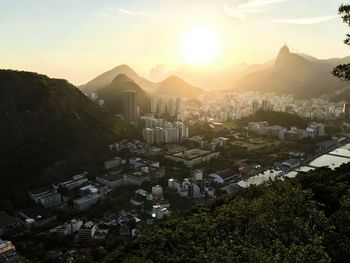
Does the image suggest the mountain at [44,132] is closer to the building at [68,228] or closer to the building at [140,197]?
the building at [68,228]

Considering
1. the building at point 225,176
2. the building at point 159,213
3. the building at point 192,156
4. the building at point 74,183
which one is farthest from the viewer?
the building at point 192,156

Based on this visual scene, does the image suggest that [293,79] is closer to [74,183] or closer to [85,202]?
[74,183]

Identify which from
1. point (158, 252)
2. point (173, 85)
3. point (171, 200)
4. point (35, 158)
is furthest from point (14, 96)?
point (173, 85)

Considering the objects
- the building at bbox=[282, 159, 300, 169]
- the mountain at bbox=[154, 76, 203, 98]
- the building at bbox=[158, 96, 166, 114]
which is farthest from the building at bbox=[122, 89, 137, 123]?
the mountain at bbox=[154, 76, 203, 98]

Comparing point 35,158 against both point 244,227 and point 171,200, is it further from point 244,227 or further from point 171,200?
point 244,227

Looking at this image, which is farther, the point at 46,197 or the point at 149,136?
the point at 149,136

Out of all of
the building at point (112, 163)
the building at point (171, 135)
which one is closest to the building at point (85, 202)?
the building at point (112, 163)

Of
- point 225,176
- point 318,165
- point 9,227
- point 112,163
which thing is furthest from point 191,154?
point 9,227
